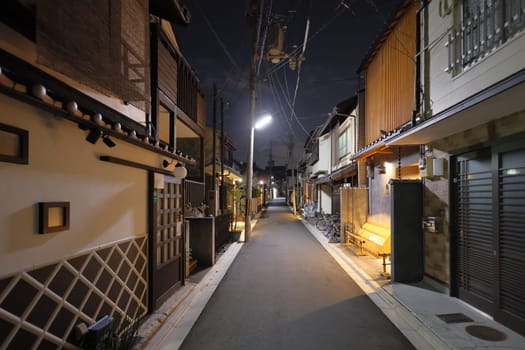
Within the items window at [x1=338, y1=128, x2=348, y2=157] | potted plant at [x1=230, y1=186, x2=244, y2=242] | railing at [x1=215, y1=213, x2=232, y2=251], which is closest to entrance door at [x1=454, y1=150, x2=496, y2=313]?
railing at [x1=215, y1=213, x2=232, y2=251]

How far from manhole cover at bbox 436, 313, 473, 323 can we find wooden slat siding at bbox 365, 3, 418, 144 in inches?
221

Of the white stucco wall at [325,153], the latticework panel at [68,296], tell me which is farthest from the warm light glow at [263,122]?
the latticework panel at [68,296]

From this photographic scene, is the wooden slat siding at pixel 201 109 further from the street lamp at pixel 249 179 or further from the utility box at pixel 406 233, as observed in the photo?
the utility box at pixel 406 233

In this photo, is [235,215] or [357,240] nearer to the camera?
[357,240]

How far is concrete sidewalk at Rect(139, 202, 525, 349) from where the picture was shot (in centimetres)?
424

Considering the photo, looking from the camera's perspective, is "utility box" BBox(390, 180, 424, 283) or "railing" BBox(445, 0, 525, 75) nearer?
"railing" BBox(445, 0, 525, 75)

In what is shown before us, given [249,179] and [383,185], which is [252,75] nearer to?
[249,179]

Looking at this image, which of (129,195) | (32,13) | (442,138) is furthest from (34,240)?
(442,138)

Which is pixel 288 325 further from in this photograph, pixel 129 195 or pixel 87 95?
pixel 87 95

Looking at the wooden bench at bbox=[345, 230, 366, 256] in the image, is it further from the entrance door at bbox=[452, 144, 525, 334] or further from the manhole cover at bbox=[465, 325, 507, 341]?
the manhole cover at bbox=[465, 325, 507, 341]

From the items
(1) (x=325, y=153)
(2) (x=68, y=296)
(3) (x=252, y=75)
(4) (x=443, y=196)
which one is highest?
(3) (x=252, y=75)

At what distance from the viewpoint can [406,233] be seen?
23.0ft

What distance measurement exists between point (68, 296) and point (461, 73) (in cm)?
803

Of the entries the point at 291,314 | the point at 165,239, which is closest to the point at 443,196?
the point at 291,314
